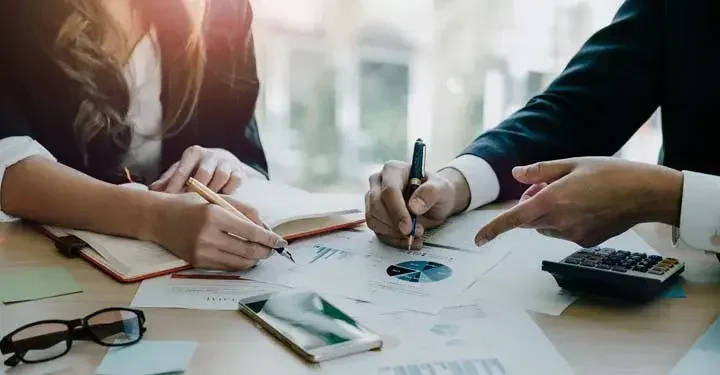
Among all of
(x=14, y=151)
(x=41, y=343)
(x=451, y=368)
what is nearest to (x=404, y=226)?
(x=451, y=368)

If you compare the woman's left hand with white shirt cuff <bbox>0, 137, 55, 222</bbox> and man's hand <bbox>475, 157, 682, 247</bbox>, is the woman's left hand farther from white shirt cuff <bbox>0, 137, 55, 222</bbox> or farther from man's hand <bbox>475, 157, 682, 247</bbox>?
man's hand <bbox>475, 157, 682, 247</bbox>

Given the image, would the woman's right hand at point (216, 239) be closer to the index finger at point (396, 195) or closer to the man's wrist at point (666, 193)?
the index finger at point (396, 195)

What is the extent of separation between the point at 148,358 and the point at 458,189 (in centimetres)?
63

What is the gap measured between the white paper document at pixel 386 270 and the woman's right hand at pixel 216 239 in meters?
0.07

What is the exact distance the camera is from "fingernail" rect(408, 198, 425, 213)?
1027 mm

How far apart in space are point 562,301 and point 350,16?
1.17 metres

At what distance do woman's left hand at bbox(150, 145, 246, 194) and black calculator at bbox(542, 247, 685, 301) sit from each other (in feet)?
1.81

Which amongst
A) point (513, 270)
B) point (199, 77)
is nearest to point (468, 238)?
point (513, 270)

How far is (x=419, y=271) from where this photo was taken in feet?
2.97

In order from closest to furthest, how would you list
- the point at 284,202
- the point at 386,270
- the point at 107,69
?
the point at 386,270 → the point at 284,202 → the point at 107,69

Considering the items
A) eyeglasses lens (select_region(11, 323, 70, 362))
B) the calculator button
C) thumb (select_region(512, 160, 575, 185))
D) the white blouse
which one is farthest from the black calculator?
the white blouse

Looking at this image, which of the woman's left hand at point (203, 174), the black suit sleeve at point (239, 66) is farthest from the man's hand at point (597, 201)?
the black suit sleeve at point (239, 66)

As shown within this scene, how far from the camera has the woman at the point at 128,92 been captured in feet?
3.94

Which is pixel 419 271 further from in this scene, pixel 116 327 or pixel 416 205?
A: pixel 116 327
